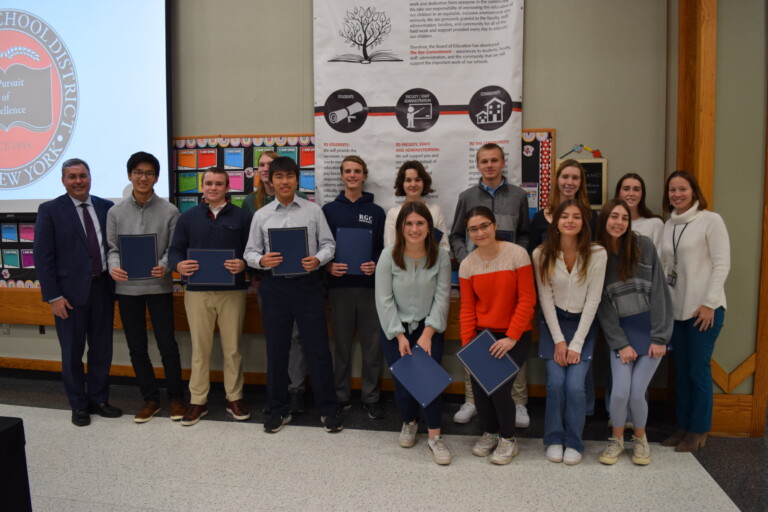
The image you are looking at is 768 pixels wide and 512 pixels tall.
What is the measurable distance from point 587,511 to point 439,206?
6.40 ft

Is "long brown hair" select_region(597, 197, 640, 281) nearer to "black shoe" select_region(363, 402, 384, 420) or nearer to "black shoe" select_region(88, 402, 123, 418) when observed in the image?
"black shoe" select_region(363, 402, 384, 420)

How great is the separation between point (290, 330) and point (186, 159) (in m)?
1.67

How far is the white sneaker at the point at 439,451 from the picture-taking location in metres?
2.42

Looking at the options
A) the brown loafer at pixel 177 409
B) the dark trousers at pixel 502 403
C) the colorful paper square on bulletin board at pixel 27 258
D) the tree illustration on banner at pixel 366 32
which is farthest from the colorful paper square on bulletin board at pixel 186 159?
the dark trousers at pixel 502 403

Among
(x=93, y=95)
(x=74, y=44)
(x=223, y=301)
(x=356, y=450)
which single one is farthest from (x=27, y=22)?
(x=356, y=450)

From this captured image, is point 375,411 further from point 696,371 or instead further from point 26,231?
point 26,231

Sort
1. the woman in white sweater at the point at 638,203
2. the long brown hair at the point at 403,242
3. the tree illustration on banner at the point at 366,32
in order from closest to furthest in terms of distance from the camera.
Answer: the long brown hair at the point at 403,242 < the woman in white sweater at the point at 638,203 < the tree illustration on banner at the point at 366,32

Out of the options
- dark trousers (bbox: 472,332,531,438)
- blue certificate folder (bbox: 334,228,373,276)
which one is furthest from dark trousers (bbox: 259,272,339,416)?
dark trousers (bbox: 472,332,531,438)

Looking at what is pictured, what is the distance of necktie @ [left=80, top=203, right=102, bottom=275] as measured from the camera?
2994 millimetres

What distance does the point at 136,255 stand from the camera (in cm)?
290

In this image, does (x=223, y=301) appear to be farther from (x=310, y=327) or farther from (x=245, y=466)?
(x=245, y=466)

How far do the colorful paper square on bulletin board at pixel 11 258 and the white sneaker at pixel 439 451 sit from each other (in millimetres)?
3537

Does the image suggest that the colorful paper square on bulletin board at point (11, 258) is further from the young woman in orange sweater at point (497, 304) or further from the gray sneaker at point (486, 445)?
the gray sneaker at point (486, 445)

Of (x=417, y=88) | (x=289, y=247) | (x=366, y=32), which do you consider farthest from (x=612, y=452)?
(x=366, y=32)
